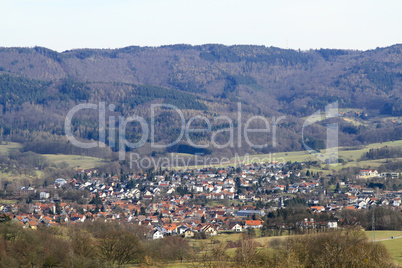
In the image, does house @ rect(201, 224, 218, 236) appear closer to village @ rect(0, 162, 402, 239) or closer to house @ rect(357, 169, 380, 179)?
village @ rect(0, 162, 402, 239)

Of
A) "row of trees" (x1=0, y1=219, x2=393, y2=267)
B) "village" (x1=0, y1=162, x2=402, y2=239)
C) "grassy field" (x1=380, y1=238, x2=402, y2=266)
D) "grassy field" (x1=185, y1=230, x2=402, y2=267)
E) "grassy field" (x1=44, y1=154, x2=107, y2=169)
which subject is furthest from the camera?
"grassy field" (x1=44, y1=154, x2=107, y2=169)

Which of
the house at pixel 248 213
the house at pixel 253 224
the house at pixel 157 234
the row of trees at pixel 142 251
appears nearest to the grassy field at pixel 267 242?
the row of trees at pixel 142 251

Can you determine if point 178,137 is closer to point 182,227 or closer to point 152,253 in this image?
point 182,227

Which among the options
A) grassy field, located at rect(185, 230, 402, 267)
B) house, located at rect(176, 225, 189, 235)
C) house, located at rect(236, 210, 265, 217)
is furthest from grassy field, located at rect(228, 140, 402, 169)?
grassy field, located at rect(185, 230, 402, 267)

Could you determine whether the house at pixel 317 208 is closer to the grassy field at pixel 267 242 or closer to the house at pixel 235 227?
the house at pixel 235 227

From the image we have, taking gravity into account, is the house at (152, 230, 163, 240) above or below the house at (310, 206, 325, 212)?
below

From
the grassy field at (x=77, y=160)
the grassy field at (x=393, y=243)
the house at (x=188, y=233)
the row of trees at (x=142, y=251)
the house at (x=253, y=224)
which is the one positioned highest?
the grassy field at (x=77, y=160)
